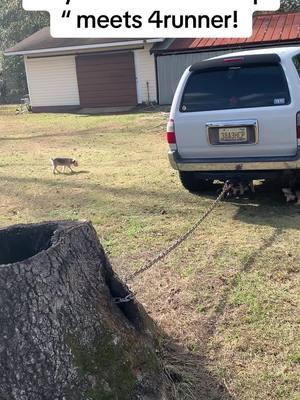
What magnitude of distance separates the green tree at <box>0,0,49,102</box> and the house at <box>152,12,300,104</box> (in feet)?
50.7

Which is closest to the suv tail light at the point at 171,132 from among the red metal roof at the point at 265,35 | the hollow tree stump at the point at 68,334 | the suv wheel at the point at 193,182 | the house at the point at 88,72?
the suv wheel at the point at 193,182

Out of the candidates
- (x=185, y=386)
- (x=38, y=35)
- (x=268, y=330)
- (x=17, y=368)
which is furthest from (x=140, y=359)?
(x=38, y=35)

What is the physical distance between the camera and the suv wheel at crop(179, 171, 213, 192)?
21.1ft

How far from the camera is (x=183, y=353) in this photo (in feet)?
10.7

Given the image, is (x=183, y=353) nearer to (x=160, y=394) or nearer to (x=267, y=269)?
(x=160, y=394)

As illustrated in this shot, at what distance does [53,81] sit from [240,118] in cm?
1837

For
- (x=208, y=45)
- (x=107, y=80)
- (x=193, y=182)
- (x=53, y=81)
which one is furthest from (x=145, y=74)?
(x=193, y=182)

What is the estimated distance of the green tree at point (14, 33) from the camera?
109 feet

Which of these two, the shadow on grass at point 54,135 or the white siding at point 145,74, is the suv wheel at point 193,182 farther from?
the white siding at point 145,74

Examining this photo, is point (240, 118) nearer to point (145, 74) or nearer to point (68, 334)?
point (68, 334)

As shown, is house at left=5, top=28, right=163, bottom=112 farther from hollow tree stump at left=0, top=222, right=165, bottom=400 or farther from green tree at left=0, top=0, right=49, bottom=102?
hollow tree stump at left=0, top=222, right=165, bottom=400

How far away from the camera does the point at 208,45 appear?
18.6 metres

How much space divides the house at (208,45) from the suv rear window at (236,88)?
12819 mm

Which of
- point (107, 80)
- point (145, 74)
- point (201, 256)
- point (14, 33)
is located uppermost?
point (14, 33)
